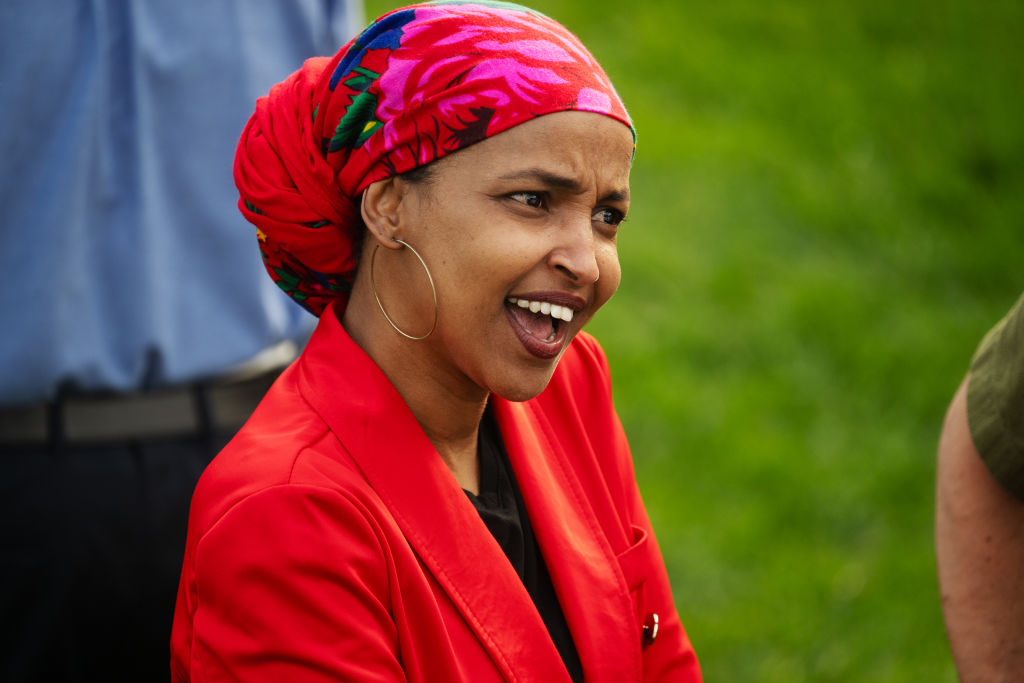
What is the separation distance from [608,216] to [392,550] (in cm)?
76

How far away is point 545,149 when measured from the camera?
189cm

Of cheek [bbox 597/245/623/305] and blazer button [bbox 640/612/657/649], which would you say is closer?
cheek [bbox 597/245/623/305]

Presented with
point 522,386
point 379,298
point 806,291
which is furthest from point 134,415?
point 806,291

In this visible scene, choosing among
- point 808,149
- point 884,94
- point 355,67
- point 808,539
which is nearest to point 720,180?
point 808,149

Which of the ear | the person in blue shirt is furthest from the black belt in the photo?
the ear

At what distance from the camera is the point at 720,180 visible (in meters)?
7.27

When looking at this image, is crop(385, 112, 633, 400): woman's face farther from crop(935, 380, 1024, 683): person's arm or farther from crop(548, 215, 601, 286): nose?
crop(935, 380, 1024, 683): person's arm

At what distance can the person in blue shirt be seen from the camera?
2.43 metres

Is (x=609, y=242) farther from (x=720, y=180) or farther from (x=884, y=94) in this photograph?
(x=884, y=94)

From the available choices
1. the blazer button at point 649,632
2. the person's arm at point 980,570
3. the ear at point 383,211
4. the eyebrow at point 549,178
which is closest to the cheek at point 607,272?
the eyebrow at point 549,178

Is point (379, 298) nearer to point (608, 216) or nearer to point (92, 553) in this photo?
point (608, 216)

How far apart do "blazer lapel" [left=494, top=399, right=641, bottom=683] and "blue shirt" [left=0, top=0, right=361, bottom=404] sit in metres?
0.85

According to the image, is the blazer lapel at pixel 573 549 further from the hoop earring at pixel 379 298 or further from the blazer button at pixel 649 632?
→ the hoop earring at pixel 379 298

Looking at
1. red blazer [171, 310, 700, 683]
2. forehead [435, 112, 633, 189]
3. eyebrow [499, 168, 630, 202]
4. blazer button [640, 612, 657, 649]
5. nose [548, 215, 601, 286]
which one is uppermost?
forehead [435, 112, 633, 189]
